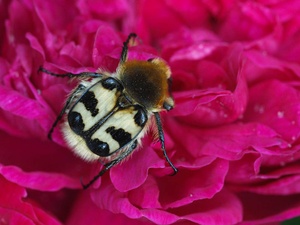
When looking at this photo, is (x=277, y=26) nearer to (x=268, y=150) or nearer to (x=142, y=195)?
(x=268, y=150)

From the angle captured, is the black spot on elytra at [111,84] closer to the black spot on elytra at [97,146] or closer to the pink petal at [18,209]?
the black spot on elytra at [97,146]

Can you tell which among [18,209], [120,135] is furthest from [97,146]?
[18,209]

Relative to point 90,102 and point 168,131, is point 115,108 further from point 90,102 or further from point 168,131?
point 168,131

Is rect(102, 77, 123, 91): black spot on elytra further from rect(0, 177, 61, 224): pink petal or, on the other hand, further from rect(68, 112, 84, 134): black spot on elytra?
rect(0, 177, 61, 224): pink petal

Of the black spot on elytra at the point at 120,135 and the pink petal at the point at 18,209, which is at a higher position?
the black spot on elytra at the point at 120,135

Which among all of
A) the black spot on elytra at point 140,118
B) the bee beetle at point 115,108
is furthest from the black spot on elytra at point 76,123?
the black spot on elytra at point 140,118

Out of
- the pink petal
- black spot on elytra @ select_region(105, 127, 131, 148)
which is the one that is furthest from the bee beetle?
the pink petal
